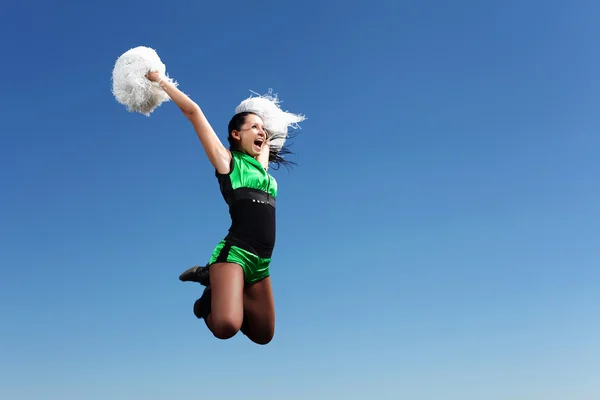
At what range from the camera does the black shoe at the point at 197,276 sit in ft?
20.6

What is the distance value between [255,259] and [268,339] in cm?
92

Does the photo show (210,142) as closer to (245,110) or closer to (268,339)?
(245,110)

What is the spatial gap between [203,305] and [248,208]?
1.00 metres

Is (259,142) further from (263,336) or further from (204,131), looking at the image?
(263,336)

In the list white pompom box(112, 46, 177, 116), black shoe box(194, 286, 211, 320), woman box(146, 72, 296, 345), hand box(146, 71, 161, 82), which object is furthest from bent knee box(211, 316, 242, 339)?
hand box(146, 71, 161, 82)

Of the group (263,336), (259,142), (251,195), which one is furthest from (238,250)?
(259,142)

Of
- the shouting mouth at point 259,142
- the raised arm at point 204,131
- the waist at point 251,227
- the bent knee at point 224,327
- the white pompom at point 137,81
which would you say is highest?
the white pompom at point 137,81

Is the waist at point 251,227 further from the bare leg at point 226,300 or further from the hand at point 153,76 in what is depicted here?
the hand at point 153,76

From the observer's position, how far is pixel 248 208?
6195 millimetres

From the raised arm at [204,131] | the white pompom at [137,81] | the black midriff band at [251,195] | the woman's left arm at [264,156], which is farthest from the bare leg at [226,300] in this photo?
the white pompom at [137,81]

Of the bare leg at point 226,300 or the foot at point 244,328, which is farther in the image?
the foot at point 244,328

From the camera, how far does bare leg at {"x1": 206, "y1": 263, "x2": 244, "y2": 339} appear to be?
19.0 ft

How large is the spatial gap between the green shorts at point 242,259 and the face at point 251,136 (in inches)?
41.7

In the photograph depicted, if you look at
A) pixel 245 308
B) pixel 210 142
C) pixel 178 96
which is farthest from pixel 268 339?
pixel 178 96
